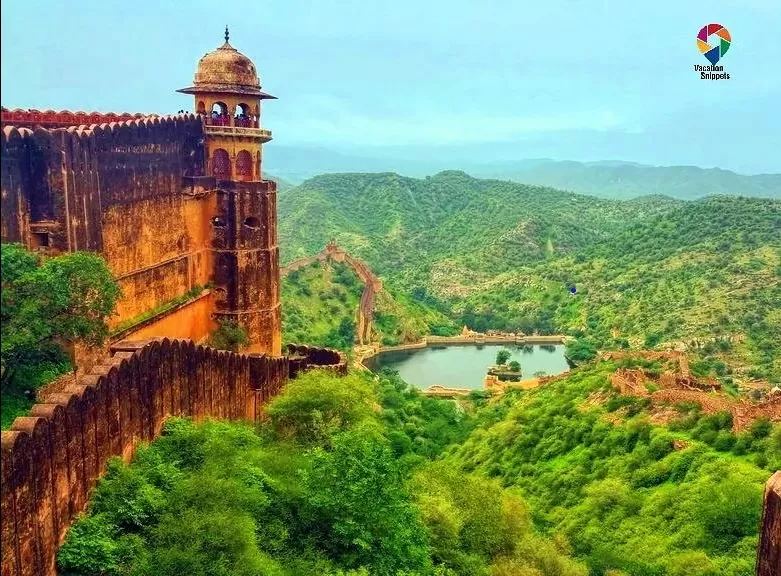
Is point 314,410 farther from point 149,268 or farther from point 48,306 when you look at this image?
point 48,306

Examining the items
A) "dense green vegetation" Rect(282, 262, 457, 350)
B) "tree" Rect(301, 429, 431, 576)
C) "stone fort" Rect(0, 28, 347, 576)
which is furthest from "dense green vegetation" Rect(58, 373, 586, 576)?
"dense green vegetation" Rect(282, 262, 457, 350)

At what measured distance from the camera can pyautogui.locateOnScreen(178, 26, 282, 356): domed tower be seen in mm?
27906

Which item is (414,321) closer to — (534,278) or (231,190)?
(534,278)

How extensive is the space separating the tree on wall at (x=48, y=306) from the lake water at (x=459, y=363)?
192 feet

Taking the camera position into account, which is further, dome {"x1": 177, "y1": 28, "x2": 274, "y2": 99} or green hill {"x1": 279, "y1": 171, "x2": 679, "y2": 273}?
green hill {"x1": 279, "y1": 171, "x2": 679, "y2": 273}

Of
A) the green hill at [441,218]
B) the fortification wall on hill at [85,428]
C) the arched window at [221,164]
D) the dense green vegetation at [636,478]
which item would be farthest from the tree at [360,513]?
the green hill at [441,218]

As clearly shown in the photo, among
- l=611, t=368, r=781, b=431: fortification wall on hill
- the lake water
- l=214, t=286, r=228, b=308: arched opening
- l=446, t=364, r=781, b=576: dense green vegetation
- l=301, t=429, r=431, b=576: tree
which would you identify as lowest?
the lake water

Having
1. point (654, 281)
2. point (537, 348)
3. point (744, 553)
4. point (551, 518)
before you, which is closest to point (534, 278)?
point (537, 348)

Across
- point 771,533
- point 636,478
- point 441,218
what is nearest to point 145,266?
point 771,533

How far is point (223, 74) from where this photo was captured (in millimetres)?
28047

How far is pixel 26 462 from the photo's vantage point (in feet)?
37.1

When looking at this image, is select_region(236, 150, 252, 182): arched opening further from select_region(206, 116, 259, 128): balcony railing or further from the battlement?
the battlement

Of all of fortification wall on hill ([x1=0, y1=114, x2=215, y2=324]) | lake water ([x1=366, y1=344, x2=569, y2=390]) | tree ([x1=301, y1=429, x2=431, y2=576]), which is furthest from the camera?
lake water ([x1=366, y1=344, x2=569, y2=390])

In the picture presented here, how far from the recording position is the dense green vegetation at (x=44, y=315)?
1307 centimetres
